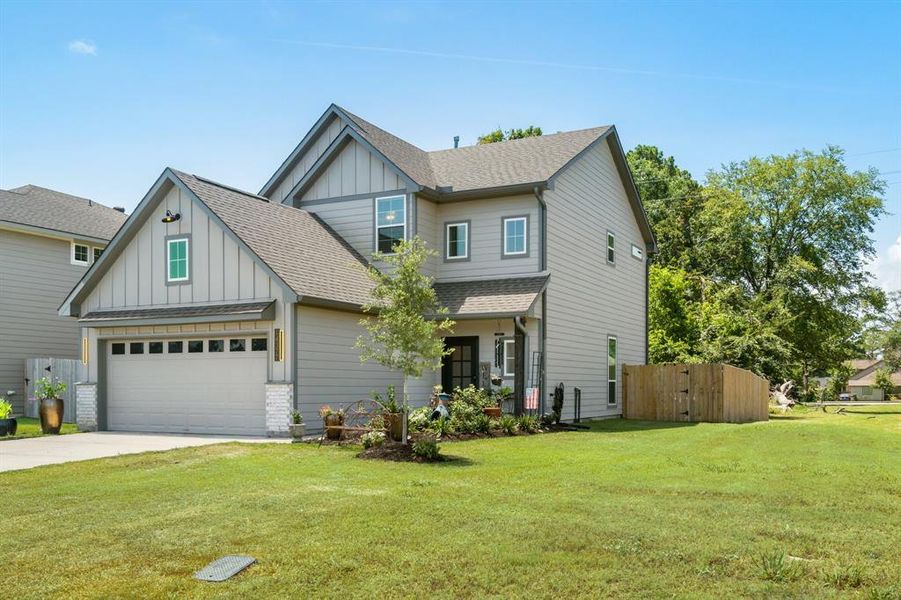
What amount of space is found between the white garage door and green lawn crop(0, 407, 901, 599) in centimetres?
509

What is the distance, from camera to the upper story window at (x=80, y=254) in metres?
27.9

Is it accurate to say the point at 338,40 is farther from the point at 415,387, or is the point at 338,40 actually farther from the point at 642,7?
the point at 415,387

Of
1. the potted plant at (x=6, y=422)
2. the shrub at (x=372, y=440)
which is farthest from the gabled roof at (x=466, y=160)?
the potted plant at (x=6, y=422)

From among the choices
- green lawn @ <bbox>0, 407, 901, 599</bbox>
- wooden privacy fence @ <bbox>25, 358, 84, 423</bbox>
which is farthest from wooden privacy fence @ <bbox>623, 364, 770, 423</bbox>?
wooden privacy fence @ <bbox>25, 358, 84, 423</bbox>

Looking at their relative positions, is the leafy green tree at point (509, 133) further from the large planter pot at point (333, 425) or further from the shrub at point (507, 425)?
the large planter pot at point (333, 425)

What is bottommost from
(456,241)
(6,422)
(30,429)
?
(30,429)

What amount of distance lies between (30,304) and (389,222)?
12.7m

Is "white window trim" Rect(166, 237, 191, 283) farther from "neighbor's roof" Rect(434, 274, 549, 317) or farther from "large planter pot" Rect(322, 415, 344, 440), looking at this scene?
"neighbor's roof" Rect(434, 274, 549, 317)

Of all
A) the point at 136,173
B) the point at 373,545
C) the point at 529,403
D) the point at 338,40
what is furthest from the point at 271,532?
the point at 136,173

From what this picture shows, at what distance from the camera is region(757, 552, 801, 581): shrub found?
6.00 metres

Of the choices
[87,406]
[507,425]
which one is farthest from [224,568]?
[87,406]

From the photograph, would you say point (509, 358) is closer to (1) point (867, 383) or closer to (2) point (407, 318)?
(2) point (407, 318)

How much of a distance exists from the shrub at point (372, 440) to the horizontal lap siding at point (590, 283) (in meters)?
7.49

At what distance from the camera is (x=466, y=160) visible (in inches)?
955
